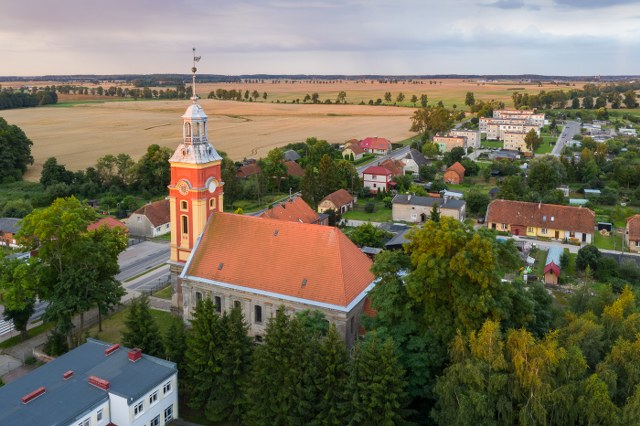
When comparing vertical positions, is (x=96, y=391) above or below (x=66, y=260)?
below

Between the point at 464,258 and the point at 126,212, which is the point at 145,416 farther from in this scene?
the point at 126,212

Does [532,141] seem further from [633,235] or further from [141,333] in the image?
[141,333]

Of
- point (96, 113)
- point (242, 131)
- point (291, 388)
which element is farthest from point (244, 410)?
point (96, 113)

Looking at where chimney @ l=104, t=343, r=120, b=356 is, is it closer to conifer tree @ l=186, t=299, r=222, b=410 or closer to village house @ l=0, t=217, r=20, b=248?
conifer tree @ l=186, t=299, r=222, b=410

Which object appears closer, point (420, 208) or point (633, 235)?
point (633, 235)

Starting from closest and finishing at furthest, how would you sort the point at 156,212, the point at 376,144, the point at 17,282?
the point at 17,282 → the point at 156,212 → the point at 376,144

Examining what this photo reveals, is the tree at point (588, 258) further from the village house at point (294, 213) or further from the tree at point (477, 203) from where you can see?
the village house at point (294, 213)

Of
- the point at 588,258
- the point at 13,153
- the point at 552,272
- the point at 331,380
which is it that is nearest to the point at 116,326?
the point at 331,380
